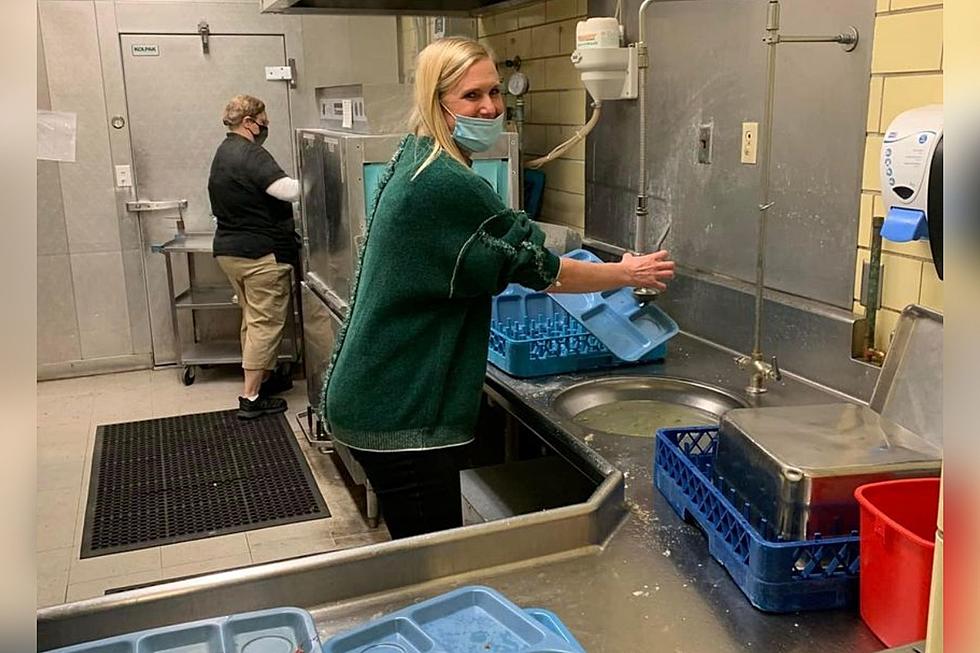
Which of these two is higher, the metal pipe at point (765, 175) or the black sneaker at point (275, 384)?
the metal pipe at point (765, 175)

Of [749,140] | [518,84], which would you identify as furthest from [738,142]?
[518,84]

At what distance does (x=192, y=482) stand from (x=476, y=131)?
7.56 ft

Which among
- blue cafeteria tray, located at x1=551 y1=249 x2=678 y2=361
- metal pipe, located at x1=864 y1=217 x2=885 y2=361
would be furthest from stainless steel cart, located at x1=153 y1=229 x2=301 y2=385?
metal pipe, located at x1=864 y1=217 x2=885 y2=361

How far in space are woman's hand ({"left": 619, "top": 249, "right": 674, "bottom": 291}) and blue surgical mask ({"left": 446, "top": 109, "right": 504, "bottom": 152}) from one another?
39 cm

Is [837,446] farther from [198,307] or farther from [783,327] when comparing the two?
[198,307]

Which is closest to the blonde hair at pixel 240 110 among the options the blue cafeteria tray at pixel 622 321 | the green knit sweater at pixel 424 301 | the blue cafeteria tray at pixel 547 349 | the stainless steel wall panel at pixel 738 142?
the stainless steel wall panel at pixel 738 142

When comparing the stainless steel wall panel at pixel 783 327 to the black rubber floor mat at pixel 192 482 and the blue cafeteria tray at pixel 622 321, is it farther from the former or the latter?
the black rubber floor mat at pixel 192 482

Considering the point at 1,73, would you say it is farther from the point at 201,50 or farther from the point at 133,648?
the point at 201,50

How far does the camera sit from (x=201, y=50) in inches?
179

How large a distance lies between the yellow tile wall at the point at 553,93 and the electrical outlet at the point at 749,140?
80 centimetres

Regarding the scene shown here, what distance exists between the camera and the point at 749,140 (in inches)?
79.4

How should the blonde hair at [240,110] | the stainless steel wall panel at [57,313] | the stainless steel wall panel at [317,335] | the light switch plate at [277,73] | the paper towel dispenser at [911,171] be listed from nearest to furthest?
the paper towel dispenser at [911,171]
the stainless steel wall panel at [317,335]
the blonde hair at [240,110]
the stainless steel wall panel at [57,313]
the light switch plate at [277,73]

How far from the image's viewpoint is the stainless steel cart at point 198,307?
4.49m

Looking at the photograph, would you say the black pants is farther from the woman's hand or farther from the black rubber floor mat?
the black rubber floor mat
